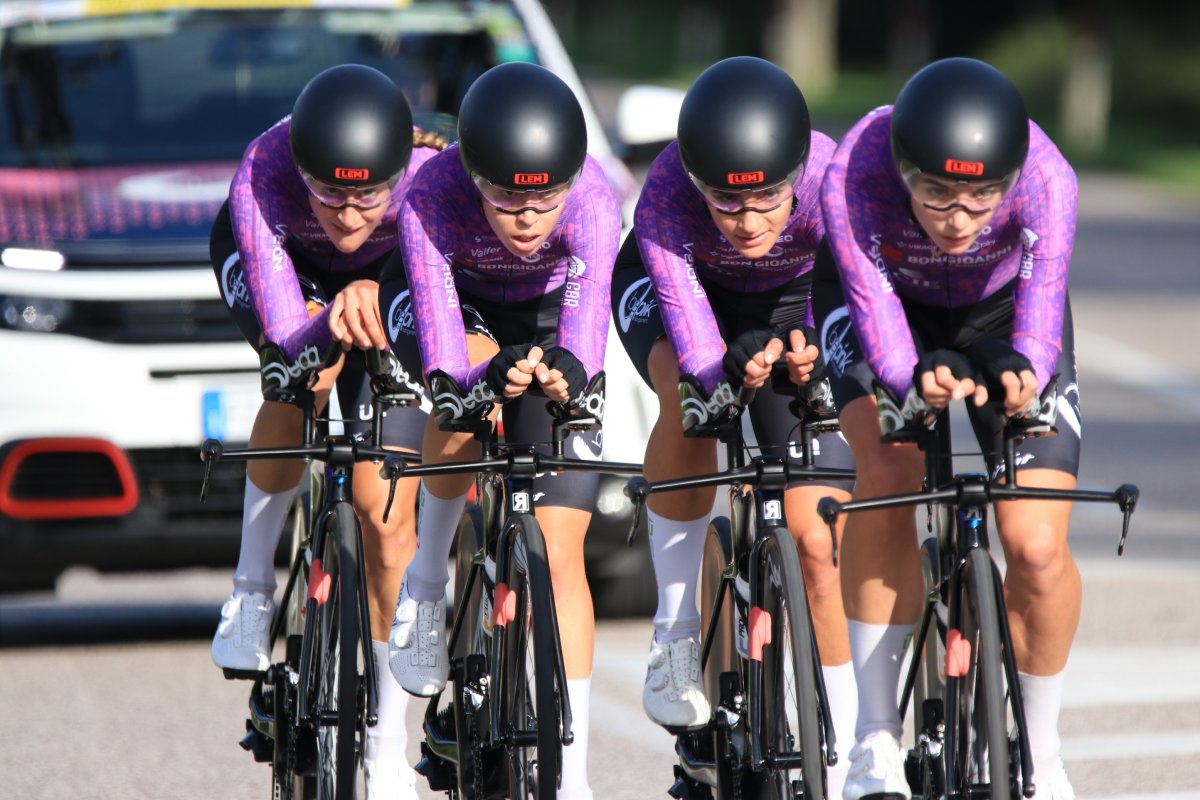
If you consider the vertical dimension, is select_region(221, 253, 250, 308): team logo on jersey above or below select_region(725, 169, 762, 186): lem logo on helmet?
above

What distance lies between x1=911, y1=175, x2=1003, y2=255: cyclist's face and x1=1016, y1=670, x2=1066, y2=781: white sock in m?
1.09

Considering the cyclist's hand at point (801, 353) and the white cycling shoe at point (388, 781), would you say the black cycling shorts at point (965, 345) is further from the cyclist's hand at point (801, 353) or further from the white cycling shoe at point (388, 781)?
the white cycling shoe at point (388, 781)

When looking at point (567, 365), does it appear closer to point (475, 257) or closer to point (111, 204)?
point (475, 257)

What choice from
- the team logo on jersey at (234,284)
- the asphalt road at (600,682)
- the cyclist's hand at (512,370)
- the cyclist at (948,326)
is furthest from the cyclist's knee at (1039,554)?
the team logo on jersey at (234,284)

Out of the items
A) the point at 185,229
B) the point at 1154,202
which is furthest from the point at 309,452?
the point at 1154,202

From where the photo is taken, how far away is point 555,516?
5.73m

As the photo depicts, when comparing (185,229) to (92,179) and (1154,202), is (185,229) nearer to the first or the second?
(92,179)

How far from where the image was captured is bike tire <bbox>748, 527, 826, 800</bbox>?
514cm

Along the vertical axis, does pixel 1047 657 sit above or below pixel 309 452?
below

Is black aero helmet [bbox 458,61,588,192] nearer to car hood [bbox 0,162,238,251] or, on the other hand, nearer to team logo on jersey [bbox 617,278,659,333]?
team logo on jersey [bbox 617,278,659,333]

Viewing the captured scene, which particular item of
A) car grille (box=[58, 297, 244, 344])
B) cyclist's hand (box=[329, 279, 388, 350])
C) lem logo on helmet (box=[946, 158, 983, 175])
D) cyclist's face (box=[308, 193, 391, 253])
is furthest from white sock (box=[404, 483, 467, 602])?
car grille (box=[58, 297, 244, 344])

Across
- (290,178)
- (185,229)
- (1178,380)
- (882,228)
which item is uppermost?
(1178,380)

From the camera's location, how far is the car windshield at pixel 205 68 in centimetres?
914

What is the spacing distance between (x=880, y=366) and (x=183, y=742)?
339 cm
